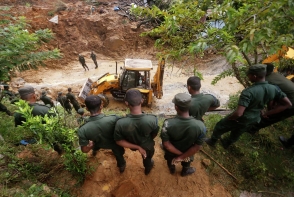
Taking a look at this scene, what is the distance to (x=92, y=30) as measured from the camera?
14.5 m

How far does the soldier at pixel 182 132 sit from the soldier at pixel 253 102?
0.90m

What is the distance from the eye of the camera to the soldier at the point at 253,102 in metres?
3.01

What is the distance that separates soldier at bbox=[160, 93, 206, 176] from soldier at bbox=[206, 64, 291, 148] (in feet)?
2.94

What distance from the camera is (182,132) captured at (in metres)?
2.62

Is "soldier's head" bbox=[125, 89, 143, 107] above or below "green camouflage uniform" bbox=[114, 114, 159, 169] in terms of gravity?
above

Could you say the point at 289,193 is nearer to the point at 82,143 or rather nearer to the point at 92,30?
the point at 82,143

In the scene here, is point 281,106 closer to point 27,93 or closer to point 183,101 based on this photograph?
point 183,101

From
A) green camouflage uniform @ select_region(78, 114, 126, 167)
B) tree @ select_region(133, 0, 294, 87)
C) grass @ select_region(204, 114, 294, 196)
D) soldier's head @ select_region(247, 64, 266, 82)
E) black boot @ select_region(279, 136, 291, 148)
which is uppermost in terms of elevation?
tree @ select_region(133, 0, 294, 87)

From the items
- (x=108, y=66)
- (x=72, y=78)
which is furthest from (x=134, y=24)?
(x=72, y=78)

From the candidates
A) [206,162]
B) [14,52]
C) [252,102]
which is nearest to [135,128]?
[206,162]

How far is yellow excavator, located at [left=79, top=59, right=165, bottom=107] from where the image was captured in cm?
753

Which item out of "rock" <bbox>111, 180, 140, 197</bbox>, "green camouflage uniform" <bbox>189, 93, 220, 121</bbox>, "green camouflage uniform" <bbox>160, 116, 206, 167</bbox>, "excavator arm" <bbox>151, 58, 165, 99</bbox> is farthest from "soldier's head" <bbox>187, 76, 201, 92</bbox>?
"excavator arm" <bbox>151, 58, 165, 99</bbox>

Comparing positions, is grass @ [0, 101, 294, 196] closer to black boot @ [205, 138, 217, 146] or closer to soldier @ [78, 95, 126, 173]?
black boot @ [205, 138, 217, 146]

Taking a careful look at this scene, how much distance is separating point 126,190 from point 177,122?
1.27 meters
